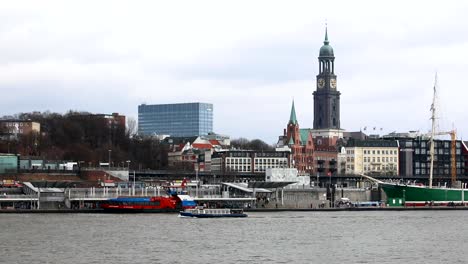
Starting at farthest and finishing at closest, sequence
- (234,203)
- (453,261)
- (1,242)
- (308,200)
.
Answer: (308,200) → (234,203) → (1,242) → (453,261)

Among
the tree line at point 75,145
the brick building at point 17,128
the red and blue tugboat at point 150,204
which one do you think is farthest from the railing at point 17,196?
the brick building at point 17,128

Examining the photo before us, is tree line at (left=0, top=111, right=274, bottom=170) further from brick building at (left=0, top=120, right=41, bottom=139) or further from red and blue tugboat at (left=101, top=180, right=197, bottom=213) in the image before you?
red and blue tugboat at (left=101, top=180, right=197, bottom=213)

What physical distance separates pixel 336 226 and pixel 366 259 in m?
32.6

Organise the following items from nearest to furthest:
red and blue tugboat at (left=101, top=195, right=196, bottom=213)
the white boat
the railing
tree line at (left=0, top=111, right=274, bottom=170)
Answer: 1. the white boat
2. red and blue tugboat at (left=101, top=195, right=196, bottom=213)
3. the railing
4. tree line at (left=0, top=111, right=274, bottom=170)

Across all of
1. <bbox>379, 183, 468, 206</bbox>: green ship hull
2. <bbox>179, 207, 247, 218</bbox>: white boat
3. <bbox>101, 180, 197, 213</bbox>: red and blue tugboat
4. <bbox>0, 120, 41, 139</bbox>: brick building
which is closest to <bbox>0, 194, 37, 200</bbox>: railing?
<bbox>101, 180, 197, 213</bbox>: red and blue tugboat

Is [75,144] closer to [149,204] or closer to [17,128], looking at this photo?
[17,128]

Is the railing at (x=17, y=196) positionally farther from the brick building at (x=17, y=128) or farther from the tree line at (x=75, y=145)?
the brick building at (x=17, y=128)

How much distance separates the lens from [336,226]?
102m

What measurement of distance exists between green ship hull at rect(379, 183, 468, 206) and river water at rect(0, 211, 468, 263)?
38.6 m

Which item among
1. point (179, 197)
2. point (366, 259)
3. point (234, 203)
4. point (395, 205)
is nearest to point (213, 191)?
point (234, 203)

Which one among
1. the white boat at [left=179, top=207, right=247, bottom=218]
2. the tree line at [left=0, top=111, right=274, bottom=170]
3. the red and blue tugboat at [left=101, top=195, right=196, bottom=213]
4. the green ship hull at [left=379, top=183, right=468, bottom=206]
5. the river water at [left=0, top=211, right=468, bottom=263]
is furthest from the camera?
the tree line at [left=0, top=111, right=274, bottom=170]

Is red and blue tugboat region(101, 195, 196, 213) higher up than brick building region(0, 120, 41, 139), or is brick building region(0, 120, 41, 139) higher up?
brick building region(0, 120, 41, 139)

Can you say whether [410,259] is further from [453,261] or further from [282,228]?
[282,228]

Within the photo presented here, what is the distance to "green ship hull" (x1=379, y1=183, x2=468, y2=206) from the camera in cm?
15650
